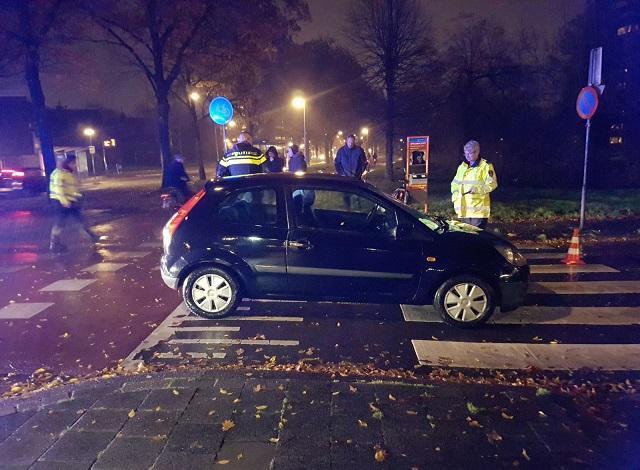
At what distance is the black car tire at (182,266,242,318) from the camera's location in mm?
5871

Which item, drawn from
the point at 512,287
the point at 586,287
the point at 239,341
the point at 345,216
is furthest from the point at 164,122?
the point at 512,287

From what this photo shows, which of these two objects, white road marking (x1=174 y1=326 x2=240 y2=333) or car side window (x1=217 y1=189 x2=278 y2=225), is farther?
car side window (x1=217 y1=189 x2=278 y2=225)

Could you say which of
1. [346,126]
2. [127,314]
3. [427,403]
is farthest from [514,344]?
[346,126]

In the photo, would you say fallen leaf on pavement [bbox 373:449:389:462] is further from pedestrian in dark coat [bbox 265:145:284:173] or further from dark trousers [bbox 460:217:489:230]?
pedestrian in dark coat [bbox 265:145:284:173]

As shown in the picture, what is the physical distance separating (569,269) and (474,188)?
2264 millimetres

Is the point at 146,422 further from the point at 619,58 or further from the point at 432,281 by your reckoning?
the point at 619,58

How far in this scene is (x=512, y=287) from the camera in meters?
5.53

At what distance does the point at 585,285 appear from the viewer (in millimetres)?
7105

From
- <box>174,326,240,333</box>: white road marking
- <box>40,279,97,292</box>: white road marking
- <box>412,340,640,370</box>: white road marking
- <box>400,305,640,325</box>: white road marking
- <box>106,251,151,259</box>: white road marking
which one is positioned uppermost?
<box>106,251,151,259</box>: white road marking

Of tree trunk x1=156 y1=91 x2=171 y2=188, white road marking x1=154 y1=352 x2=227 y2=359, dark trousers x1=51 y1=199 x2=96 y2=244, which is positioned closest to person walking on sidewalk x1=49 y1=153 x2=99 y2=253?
dark trousers x1=51 y1=199 x2=96 y2=244

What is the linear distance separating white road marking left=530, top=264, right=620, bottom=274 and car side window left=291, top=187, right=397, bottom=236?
3508 millimetres

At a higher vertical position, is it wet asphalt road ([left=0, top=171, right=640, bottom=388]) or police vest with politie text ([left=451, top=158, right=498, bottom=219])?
police vest with politie text ([left=451, top=158, right=498, bottom=219])

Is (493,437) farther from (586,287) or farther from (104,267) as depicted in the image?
(104,267)

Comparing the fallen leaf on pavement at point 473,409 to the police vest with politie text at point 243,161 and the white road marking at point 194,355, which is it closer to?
the white road marking at point 194,355
